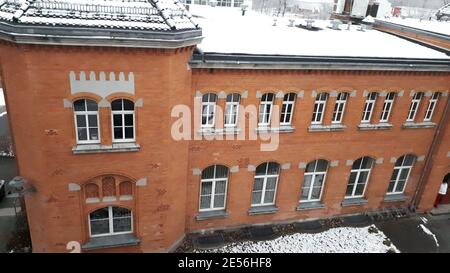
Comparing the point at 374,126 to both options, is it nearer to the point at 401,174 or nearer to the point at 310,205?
the point at 401,174

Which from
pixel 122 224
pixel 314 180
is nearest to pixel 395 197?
pixel 314 180

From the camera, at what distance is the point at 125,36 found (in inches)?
446

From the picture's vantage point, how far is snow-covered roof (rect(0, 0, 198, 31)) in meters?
10.8

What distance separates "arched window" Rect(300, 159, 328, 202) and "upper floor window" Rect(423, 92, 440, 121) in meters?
6.04

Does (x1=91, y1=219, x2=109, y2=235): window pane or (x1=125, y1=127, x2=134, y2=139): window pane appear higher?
(x1=125, y1=127, x2=134, y2=139): window pane

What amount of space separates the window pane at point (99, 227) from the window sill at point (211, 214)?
13.6 feet

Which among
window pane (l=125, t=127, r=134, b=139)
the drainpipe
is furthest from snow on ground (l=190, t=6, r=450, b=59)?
window pane (l=125, t=127, r=134, b=139)

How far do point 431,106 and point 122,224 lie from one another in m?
16.4

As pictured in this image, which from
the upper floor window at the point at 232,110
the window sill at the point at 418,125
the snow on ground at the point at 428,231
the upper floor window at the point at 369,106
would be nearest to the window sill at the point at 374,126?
the upper floor window at the point at 369,106

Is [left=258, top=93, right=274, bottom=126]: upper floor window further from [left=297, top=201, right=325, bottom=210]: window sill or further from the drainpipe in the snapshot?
the drainpipe

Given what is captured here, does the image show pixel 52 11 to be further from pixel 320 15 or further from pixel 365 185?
pixel 320 15

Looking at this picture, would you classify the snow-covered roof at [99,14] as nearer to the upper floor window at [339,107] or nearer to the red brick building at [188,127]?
the red brick building at [188,127]

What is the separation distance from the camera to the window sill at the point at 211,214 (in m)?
17.1

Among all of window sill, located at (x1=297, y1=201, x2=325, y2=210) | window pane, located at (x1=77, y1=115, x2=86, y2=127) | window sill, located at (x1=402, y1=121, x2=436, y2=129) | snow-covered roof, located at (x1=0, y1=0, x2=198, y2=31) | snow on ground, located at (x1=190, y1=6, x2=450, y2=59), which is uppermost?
snow-covered roof, located at (x1=0, y1=0, x2=198, y2=31)
